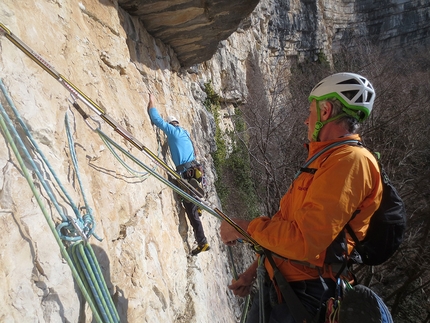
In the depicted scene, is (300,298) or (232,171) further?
(232,171)

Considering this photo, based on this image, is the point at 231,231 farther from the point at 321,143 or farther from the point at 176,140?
the point at 176,140

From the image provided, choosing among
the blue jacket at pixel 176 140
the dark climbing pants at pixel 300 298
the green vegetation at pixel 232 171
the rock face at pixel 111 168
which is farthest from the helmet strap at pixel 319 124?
the green vegetation at pixel 232 171

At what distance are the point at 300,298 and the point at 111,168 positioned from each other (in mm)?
1770

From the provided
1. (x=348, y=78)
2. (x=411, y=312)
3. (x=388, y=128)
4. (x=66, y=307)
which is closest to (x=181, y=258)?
(x=66, y=307)

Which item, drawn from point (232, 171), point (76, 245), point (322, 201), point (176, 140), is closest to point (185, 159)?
point (176, 140)

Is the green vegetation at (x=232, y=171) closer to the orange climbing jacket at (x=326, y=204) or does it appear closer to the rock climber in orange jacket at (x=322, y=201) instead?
the rock climber in orange jacket at (x=322, y=201)

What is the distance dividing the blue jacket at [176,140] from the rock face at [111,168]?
0.15 metres

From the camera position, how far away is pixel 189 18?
4816mm

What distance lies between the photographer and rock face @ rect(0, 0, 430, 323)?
1.57 meters

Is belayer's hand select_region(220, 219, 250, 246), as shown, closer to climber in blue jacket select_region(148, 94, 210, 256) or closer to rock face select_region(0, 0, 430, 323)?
rock face select_region(0, 0, 430, 323)

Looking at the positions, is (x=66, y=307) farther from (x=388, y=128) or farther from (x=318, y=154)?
(x=388, y=128)

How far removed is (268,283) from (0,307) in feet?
4.68

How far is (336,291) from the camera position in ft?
5.53

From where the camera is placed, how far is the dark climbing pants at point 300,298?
1721mm
